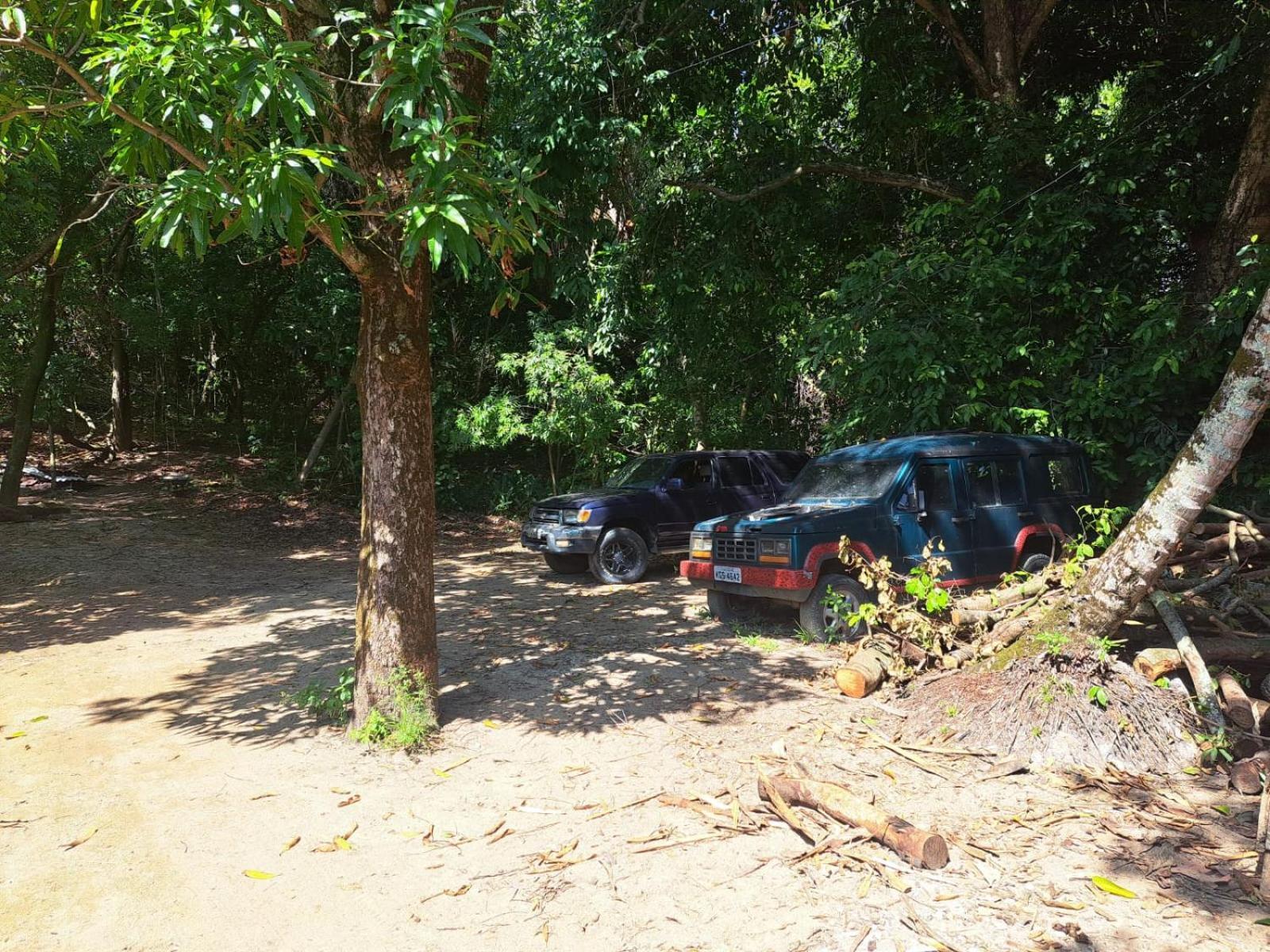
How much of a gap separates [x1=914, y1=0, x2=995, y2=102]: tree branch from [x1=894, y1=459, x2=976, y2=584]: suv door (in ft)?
20.3

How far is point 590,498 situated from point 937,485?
4.81 meters

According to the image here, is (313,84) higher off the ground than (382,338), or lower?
higher

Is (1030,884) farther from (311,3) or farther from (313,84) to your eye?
(311,3)

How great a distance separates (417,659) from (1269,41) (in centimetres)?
1041

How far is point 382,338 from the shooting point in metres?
4.93

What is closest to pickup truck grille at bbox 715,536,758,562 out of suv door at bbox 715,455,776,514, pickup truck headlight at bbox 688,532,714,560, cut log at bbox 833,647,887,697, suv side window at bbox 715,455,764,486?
pickup truck headlight at bbox 688,532,714,560

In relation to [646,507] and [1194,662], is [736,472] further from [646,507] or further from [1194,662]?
[1194,662]

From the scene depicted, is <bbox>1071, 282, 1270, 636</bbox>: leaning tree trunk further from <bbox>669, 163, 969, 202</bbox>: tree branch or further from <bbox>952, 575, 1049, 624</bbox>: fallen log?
<bbox>669, 163, 969, 202</bbox>: tree branch

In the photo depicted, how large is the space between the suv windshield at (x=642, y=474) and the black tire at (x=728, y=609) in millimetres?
3099

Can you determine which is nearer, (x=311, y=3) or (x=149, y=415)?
(x=311, y=3)

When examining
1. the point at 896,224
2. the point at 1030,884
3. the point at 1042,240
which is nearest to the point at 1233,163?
the point at 1042,240

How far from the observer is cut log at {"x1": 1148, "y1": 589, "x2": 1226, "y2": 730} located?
4.73m

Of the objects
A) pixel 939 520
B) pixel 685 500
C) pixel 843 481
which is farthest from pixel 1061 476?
pixel 685 500

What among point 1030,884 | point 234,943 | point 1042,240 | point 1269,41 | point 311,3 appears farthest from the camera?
point 1042,240
